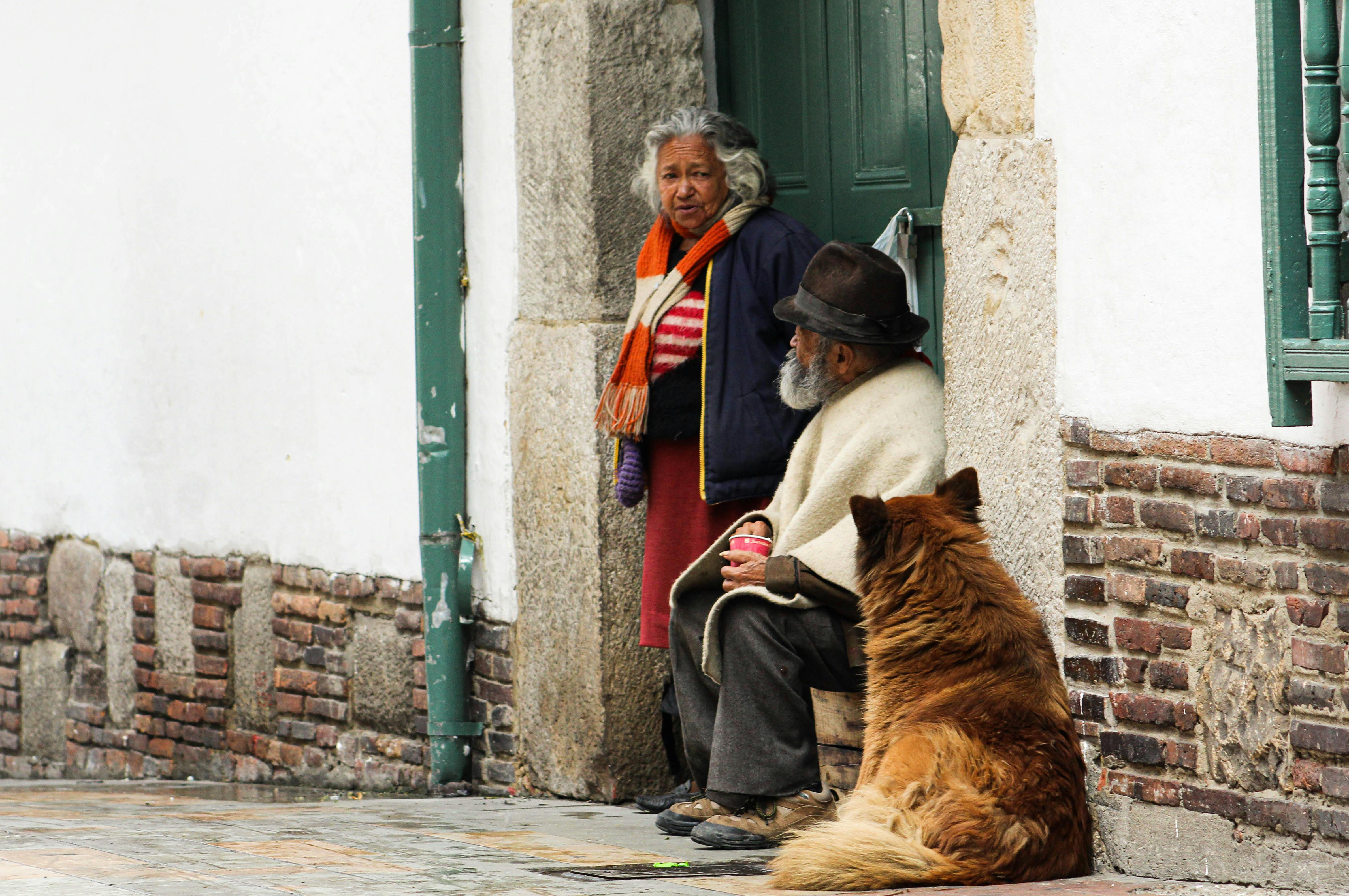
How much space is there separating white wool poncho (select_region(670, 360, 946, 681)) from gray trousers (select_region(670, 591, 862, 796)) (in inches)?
2.0

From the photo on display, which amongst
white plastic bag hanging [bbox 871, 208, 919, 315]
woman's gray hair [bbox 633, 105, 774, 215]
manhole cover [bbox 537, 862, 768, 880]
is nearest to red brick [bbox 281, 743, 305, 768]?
manhole cover [bbox 537, 862, 768, 880]

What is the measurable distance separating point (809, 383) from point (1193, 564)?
120 cm

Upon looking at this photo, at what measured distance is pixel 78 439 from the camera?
25.0ft

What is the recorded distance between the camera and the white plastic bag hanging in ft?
17.6

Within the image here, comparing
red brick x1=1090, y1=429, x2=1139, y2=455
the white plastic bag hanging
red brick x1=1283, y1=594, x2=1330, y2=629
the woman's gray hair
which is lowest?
red brick x1=1283, y1=594, x2=1330, y2=629

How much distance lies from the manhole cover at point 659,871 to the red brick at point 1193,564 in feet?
3.84

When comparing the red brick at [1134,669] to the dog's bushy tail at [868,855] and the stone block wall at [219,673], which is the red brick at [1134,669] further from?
the stone block wall at [219,673]

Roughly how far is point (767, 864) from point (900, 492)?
964mm

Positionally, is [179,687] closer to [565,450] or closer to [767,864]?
[565,450]

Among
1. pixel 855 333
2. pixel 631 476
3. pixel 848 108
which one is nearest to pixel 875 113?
pixel 848 108

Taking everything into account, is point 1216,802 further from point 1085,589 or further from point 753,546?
point 753,546

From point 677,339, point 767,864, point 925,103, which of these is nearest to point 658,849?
point 767,864

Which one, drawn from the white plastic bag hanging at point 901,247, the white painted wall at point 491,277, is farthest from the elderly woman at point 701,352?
the white painted wall at point 491,277

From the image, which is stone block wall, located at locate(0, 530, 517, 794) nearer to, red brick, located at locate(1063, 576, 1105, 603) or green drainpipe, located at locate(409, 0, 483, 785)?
green drainpipe, located at locate(409, 0, 483, 785)
